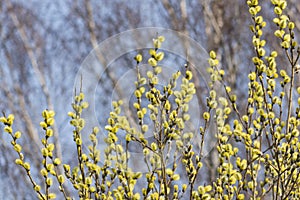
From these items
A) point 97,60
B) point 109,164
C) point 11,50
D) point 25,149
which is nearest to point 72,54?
point 97,60

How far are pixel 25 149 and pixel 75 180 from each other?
4344 millimetres

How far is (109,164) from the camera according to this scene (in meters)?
1.77

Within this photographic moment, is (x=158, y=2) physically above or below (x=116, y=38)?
above

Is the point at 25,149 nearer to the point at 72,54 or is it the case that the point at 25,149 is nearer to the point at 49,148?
the point at 72,54

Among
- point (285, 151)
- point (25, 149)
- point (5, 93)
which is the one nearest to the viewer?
point (285, 151)

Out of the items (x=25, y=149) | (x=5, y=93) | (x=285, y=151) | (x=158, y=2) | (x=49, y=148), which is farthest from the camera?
(x=158, y=2)

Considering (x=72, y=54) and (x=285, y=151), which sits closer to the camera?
(x=285, y=151)

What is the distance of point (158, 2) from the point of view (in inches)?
273

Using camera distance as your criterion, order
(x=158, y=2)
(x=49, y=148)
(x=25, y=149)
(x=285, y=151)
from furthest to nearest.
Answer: (x=158, y=2) → (x=25, y=149) → (x=285, y=151) → (x=49, y=148)

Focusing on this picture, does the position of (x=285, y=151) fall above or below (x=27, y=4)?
below

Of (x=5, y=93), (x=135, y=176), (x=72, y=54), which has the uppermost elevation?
(x=72, y=54)

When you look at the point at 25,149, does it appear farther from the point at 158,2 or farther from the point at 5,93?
the point at 158,2

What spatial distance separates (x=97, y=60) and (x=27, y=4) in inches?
50.4

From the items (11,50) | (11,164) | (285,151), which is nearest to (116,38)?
(11,50)
